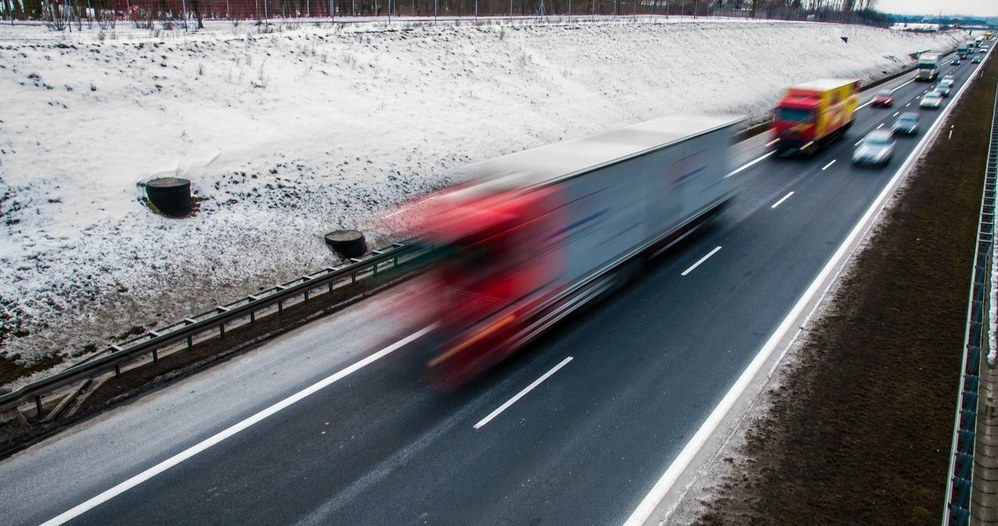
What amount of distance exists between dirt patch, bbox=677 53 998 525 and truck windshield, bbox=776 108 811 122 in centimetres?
1168

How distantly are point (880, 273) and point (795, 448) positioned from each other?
8.85 m

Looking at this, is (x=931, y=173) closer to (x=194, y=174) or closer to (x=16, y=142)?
(x=194, y=174)

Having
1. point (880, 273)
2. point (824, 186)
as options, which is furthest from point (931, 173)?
point (880, 273)

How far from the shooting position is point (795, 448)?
30.3 ft

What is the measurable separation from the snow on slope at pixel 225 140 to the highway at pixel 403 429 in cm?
352

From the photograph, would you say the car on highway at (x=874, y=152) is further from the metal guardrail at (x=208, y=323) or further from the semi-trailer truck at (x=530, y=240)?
the metal guardrail at (x=208, y=323)

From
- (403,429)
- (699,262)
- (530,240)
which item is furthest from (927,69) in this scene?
(403,429)

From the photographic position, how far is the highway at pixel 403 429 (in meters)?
8.13

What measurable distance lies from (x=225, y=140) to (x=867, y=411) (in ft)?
58.7

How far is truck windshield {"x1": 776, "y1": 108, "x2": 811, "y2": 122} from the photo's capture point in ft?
91.1

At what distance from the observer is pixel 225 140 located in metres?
18.8

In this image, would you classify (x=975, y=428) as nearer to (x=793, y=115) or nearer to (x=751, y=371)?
(x=751, y=371)

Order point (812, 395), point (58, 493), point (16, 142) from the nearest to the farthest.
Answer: point (58, 493)
point (812, 395)
point (16, 142)

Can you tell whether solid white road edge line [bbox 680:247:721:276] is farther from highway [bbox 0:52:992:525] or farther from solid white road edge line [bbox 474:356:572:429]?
solid white road edge line [bbox 474:356:572:429]
